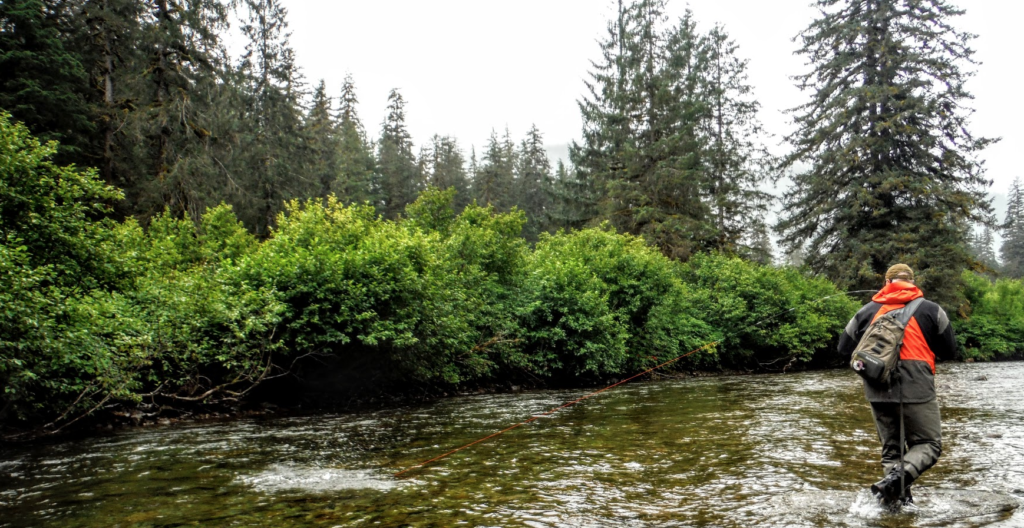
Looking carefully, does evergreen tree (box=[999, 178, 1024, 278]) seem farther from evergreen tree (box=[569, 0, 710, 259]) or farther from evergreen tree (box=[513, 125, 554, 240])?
evergreen tree (box=[569, 0, 710, 259])

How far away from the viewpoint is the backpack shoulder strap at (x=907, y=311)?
5211 millimetres

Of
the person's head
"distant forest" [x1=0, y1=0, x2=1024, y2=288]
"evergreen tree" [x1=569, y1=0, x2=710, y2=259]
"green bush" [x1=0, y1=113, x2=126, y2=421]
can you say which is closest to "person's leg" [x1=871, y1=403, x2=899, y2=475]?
the person's head

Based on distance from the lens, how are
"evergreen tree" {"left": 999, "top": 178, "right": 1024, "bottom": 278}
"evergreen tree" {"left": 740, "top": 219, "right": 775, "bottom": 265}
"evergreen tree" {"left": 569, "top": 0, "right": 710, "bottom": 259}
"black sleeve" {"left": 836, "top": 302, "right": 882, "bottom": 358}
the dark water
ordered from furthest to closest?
"evergreen tree" {"left": 999, "top": 178, "right": 1024, "bottom": 278}, "evergreen tree" {"left": 740, "top": 219, "right": 775, "bottom": 265}, "evergreen tree" {"left": 569, "top": 0, "right": 710, "bottom": 259}, "black sleeve" {"left": 836, "top": 302, "right": 882, "bottom": 358}, the dark water

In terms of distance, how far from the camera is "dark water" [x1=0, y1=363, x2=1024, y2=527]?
197 inches

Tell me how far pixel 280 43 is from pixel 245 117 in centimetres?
532

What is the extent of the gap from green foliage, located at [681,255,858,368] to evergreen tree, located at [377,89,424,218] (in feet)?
118

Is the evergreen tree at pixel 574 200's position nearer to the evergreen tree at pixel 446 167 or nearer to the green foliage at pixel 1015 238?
the evergreen tree at pixel 446 167

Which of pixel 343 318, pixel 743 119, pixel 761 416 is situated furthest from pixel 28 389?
pixel 743 119

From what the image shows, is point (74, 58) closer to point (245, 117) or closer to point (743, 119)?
point (245, 117)

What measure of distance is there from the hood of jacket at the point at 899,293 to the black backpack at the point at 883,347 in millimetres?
50

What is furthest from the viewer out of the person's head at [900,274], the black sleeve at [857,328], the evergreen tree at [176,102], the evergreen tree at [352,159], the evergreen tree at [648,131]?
the evergreen tree at [352,159]

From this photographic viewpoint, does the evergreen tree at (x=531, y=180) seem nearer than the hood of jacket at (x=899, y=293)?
No

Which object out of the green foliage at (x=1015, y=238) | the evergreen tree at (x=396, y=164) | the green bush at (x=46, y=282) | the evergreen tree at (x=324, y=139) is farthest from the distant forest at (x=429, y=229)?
the green foliage at (x=1015, y=238)

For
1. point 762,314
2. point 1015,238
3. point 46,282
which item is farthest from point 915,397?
point 1015,238
